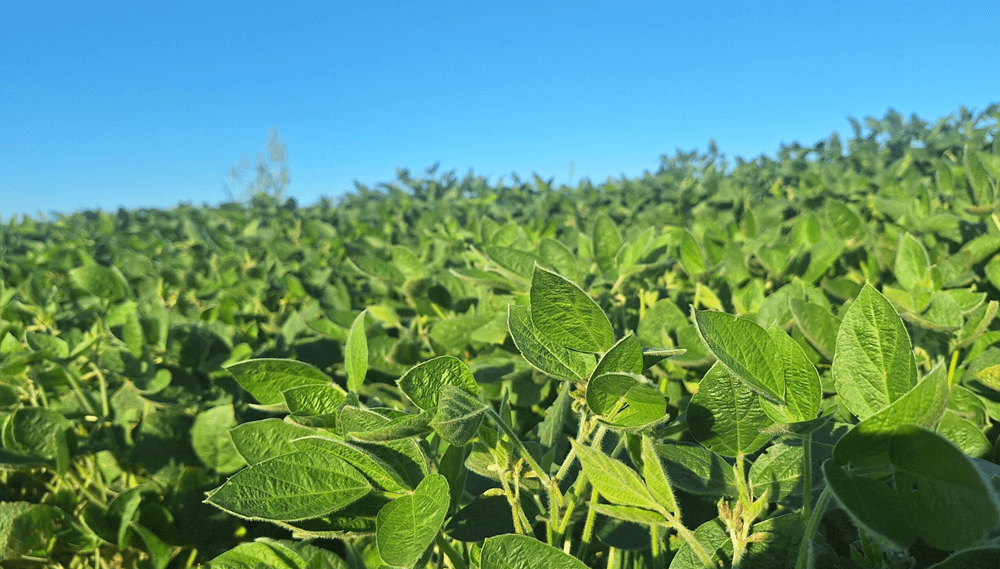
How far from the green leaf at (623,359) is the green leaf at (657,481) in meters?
0.10

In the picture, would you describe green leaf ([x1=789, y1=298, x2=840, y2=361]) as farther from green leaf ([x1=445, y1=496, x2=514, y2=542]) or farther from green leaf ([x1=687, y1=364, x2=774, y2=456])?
green leaf ([x1=445, y1=496, x2=514, y2=542])

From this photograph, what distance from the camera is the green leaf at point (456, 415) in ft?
2.01

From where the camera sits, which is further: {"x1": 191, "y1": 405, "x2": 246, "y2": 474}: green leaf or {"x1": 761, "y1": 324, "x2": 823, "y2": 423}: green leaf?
{"x1": 191, "y1": 405, "x2": 246, "y2": 474}: green leaf

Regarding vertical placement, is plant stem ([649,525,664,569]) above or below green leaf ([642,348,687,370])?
below

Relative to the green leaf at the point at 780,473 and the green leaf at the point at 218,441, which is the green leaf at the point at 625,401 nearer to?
the green leaf at the point at 780,473

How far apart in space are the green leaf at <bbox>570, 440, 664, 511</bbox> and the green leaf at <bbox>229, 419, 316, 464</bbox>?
39cm

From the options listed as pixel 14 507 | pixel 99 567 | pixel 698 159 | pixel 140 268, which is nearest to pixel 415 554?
pixel 14 507

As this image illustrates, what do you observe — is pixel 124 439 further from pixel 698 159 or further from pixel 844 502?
pixel 698 159

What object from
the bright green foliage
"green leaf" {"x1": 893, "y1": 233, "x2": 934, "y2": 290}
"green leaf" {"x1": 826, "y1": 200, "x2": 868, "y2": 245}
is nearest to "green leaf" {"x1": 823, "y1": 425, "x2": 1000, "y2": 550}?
the bright green foliage

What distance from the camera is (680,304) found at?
1668 millimetres

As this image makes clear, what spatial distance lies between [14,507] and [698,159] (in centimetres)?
584

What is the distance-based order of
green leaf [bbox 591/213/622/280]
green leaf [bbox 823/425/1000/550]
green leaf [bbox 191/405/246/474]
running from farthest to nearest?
green leaf [bbox 591/213/622/280]
green leaf [bbox 191/405/246/474]
green leaf [bbox 823/425/1000/550]

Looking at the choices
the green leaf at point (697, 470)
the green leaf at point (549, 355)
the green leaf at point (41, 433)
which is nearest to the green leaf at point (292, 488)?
the green leaf at point (549, 355)

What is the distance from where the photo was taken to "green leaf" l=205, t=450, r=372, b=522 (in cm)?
66
